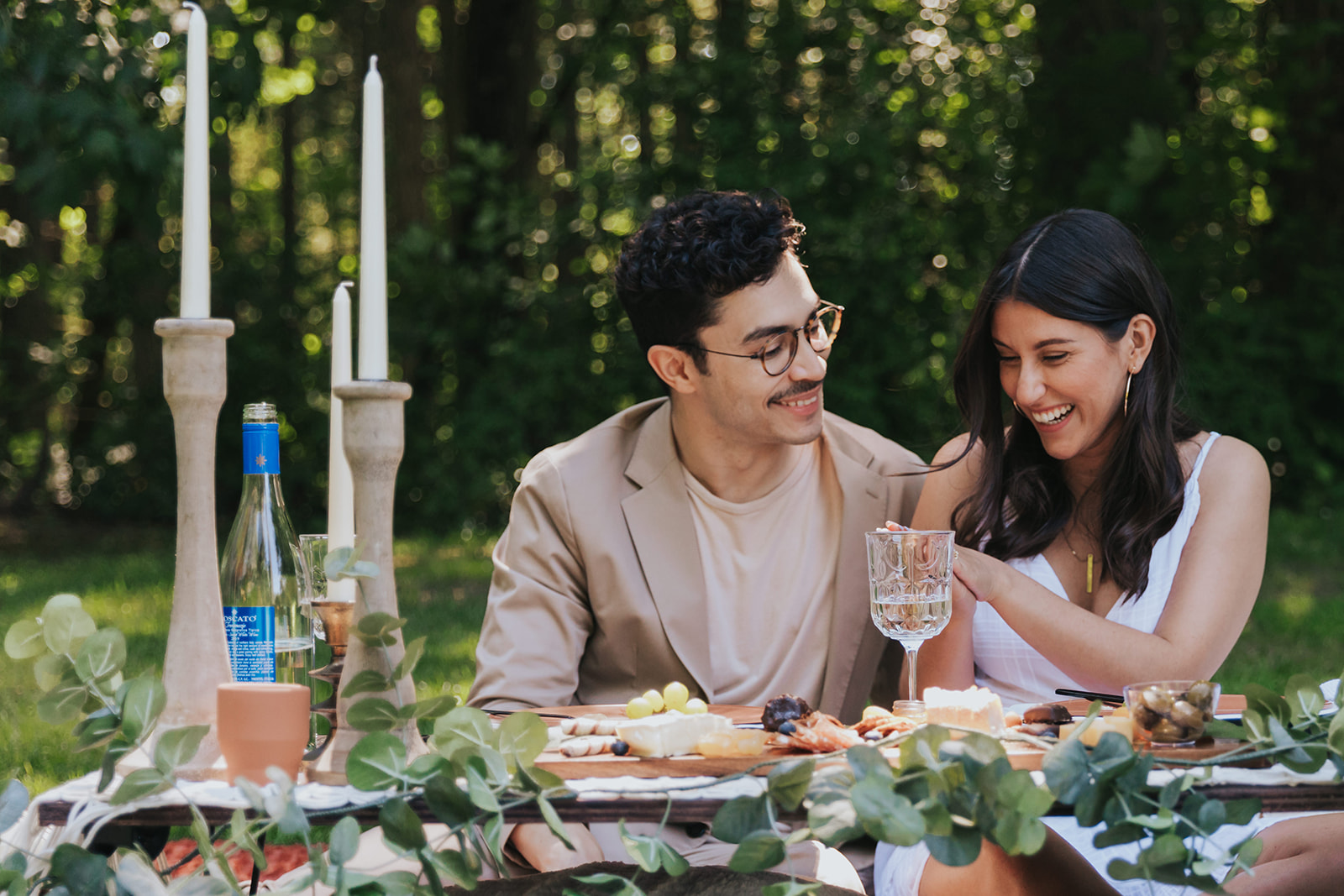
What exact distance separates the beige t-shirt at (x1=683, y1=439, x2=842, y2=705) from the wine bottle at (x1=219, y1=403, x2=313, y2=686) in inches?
43.0

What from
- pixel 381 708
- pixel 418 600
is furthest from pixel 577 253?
pixel 381 708

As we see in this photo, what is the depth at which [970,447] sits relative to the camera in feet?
10.5

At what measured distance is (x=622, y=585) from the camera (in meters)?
2.99

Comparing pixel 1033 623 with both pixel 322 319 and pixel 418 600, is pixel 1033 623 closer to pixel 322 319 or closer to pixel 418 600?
pixel 418 600

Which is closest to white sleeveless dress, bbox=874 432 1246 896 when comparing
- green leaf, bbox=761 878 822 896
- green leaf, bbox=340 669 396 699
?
green leaf, bbox=761 878 822 896

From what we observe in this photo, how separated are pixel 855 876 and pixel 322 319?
9.71 metres

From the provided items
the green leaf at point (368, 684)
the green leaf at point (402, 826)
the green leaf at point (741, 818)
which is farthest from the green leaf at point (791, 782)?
the green leaf at point (368, 684)

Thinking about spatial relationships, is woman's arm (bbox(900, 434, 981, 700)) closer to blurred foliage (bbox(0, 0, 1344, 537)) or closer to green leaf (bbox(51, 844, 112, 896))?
green leaf (bbox(51, 844, 112, 896))

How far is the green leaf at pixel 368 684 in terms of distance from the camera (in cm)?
175

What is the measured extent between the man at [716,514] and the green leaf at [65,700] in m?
1.14

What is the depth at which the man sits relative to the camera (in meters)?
2.99

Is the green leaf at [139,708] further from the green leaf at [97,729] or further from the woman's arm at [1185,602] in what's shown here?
the woman's arm at [1185,602]

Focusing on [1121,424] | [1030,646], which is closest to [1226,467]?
[1121,424]

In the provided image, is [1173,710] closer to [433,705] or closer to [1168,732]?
[1168,732]
